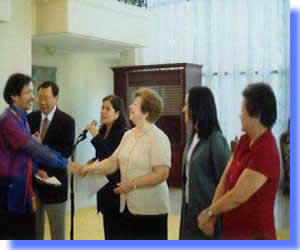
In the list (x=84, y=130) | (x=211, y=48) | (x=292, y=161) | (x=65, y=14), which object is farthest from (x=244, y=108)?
(x=65, y=14)

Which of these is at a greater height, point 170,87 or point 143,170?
point 170,87

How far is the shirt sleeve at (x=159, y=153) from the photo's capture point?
179cm

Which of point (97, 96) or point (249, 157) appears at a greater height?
point (97, 96)

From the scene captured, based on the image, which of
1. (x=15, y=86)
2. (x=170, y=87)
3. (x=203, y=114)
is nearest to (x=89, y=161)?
(x=15, y=86)

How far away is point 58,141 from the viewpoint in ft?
6.06

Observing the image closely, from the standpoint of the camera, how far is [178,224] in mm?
1765

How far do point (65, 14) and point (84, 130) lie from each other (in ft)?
5.14

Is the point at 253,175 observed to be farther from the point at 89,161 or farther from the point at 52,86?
the point at 52,86

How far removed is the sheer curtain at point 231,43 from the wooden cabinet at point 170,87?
0.10 metres

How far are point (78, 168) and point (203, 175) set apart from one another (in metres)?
0.55

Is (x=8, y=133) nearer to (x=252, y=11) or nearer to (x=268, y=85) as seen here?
(x=268, y=85)

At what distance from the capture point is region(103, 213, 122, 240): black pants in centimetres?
187

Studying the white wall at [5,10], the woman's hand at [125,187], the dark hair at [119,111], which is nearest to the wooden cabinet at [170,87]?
the dark hair at [119,111]

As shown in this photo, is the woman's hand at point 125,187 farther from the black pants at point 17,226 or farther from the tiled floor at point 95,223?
the black pants at point 17,226
